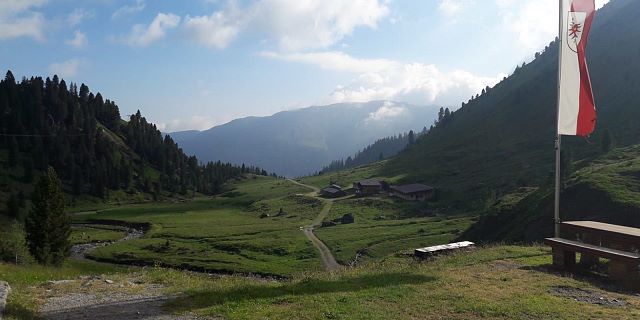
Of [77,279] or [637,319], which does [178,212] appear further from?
[637,319]

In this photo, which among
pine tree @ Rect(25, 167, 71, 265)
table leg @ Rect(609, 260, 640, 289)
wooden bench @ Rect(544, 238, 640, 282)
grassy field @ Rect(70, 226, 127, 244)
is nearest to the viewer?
table leg @ Rect(609, 260, 640, 289)

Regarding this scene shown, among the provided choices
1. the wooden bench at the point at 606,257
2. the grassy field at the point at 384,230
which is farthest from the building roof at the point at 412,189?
the wooden bench at the point at 606,257

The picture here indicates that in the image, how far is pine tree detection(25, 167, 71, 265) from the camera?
214ft

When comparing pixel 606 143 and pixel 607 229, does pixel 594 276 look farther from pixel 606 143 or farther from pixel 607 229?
pixel 606 143

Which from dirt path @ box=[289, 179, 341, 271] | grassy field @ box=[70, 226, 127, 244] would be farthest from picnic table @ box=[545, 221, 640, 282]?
grassy field @ box=[70, 226, 127, 244]

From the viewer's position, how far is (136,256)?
106688mm

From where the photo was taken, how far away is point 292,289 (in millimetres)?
19484

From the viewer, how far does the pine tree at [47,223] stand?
65312 millimetres

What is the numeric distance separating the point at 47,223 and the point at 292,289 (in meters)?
58.8

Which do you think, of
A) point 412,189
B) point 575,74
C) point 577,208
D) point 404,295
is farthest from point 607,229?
A: point 412,189

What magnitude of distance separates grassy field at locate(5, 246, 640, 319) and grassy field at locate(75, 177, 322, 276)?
64318 millimetres

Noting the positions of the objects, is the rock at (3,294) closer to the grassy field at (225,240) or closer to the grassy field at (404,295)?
the grassy field at (404,295)

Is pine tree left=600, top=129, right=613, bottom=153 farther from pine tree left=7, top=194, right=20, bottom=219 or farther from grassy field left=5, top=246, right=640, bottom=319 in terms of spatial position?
pine tree left=7, top=194, right=20, bottom=219

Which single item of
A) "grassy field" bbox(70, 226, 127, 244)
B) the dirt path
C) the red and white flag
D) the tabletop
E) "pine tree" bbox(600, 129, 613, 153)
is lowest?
"grassy field" bbox(70, 226, 127, 244)
